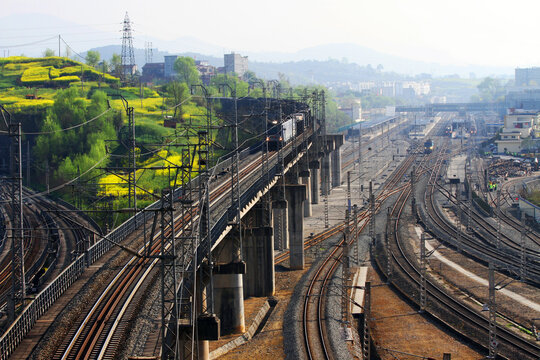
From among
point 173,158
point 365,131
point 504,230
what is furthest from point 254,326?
point 365,131

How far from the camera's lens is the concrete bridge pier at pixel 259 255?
121 feet

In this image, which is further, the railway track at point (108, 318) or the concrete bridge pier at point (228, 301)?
the concrete bridge pier at point (228, 301)

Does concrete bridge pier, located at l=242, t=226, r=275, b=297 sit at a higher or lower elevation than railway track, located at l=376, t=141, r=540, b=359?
higher

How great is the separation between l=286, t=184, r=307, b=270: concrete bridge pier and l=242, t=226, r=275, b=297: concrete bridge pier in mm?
6704

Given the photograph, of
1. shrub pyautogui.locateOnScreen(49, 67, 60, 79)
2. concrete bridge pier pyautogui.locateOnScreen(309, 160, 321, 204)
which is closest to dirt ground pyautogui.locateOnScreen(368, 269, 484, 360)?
concrete bridge pier pyautogui.locateOnScreen(309, 160, 321, 204)

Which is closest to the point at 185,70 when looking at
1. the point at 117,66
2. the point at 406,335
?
the point at 117,66

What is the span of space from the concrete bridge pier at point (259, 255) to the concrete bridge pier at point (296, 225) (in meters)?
6.70

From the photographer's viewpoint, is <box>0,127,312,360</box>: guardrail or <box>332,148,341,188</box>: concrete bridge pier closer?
Result: <box>0,127,312,360</box>: guardrail

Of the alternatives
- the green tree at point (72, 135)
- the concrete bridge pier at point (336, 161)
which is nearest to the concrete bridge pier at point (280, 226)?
the green tree at point (72, 135)

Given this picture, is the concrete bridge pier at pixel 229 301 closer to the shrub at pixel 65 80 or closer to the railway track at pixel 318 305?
the railway track at pixel 318 305

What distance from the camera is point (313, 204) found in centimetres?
6994

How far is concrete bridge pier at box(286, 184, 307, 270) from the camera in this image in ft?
144

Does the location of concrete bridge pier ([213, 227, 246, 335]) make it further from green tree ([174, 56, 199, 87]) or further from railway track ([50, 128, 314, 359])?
A: green tree ([174, 56, 199, 87])

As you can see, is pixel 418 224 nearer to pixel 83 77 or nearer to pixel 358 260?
pixel 358 260
